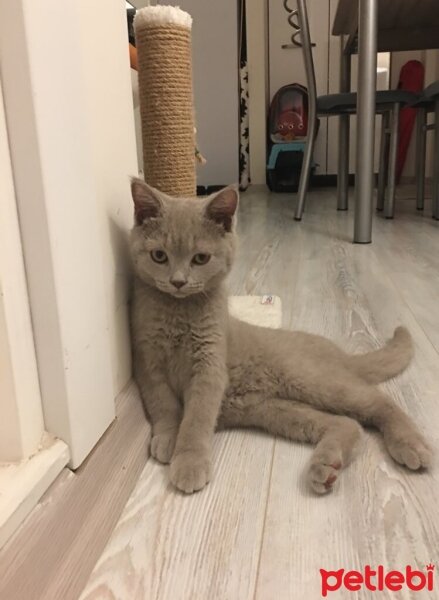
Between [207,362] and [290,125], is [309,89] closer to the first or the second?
[290,125]

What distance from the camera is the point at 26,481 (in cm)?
64

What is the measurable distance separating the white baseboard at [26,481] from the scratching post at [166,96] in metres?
0.76

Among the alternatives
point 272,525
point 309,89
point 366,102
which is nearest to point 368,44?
point 366,102

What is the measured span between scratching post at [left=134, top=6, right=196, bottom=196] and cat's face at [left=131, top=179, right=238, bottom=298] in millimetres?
323

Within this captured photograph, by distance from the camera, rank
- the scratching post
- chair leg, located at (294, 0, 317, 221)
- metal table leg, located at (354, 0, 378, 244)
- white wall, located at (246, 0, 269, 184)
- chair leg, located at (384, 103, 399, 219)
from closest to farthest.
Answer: the scratching post
metal table leg, located at (354, 0, 378, 244)
chair leg, located at (294, 0, 317, 221)
chair leg, located at (384, 103, 399, 219)
white wall, located at (246, 0, 269, 184)

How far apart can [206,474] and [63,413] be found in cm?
23

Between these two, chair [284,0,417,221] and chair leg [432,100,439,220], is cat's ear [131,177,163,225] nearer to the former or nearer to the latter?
chair [284,0,417,221]

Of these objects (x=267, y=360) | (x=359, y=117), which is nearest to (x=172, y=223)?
(x=267, y=360)

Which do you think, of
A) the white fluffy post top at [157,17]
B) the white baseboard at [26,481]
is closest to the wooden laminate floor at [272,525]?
the white baseboard at [26,481]

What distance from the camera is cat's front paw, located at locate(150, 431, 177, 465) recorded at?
89 centimetres

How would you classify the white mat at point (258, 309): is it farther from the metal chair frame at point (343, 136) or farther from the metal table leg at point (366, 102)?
the metal chair frame at point (343, 136)

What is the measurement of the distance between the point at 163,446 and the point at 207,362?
155 millimetres

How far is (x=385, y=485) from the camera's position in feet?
2.66

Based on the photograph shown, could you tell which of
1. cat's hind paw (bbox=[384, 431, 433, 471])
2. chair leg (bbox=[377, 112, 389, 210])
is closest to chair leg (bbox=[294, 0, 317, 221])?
chair leg (bbox=[377, 112, 389, 210])
